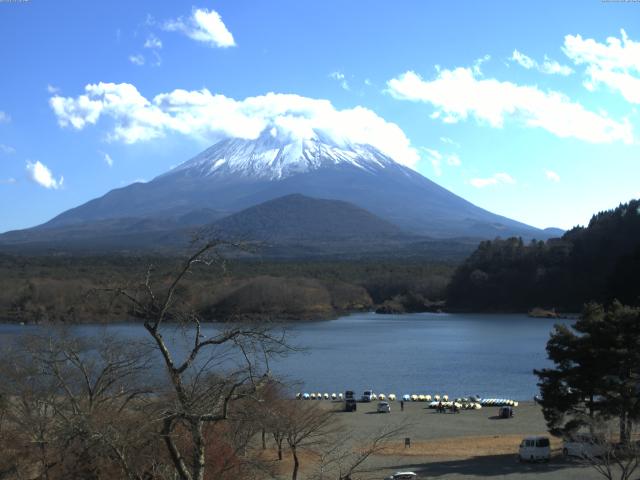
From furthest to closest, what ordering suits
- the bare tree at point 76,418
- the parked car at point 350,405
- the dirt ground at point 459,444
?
1. the parked car at point 350,405
2. the dirt ground at point 459,444
3. the bare tree at point 76,418

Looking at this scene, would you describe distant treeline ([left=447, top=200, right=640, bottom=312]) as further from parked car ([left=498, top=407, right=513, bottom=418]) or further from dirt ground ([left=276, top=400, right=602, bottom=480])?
dirt ground ([left=276, top=400, right=602, bottom=480])

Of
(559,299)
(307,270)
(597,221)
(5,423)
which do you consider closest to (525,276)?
(559,299)

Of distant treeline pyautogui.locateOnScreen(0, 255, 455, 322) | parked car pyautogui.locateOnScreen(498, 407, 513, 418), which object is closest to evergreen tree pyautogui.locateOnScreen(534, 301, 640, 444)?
parked car pyautogui.locateOnScreen(498, 407, 513, 418)

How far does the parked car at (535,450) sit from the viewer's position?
499 inches

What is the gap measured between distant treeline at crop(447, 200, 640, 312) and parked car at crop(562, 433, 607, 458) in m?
44.8

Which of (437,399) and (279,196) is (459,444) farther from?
(279,196)

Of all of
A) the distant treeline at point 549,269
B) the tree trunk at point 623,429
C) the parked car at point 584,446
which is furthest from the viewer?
the distant treeline at point 549,269

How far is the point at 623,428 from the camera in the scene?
11.9 meters

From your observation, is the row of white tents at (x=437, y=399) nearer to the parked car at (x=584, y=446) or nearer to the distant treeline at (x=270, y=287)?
the parked car at (x=584, y=446)

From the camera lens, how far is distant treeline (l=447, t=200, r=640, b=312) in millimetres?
57969

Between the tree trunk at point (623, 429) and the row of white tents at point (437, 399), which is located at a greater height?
the tree trunk at point (623, 429)

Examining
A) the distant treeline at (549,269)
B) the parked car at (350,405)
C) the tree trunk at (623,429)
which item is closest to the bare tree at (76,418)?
the tree trunk at (623,429)

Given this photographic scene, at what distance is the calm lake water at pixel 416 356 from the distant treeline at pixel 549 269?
6321 mm

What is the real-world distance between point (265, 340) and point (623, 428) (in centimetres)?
950
